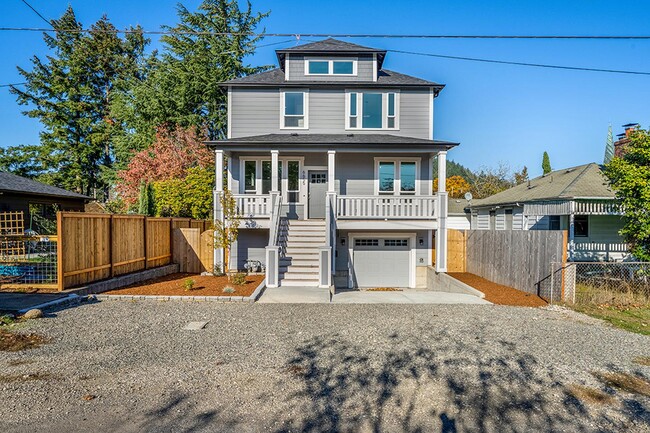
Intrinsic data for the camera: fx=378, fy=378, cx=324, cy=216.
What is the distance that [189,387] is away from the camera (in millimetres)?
4457

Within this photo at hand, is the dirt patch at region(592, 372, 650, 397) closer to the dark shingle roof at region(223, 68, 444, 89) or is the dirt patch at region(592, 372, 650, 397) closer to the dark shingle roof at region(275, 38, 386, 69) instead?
the dark shingle roof at region(223, 68, 444, 89)

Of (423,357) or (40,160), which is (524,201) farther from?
(40,160)

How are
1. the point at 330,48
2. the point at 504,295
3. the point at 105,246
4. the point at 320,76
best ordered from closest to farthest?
the point at 504,295
the point at 105,246
the point at 320,76
the point at 330,48

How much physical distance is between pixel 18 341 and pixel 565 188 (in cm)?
1827

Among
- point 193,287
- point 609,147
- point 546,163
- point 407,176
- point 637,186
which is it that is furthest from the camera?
point 546,163

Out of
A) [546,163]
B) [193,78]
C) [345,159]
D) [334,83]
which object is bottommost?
[345,159]

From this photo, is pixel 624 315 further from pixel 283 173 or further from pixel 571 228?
pixel 283 173

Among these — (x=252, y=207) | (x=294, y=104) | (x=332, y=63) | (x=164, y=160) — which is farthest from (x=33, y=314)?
(x=164, y=160)

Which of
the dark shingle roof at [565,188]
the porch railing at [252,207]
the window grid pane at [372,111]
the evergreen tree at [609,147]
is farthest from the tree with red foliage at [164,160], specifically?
the evergreen tree at [609,147]

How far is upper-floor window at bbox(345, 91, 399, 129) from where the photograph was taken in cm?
1545

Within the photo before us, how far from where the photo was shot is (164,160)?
79.5 ft

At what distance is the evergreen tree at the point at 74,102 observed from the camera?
3275 centimetres

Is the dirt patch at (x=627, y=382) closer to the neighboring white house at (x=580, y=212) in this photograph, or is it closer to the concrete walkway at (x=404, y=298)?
the concrete walkway at (x=404, y=298)

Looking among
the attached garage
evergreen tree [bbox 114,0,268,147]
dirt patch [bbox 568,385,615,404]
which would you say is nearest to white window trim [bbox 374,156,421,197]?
the attached garage
